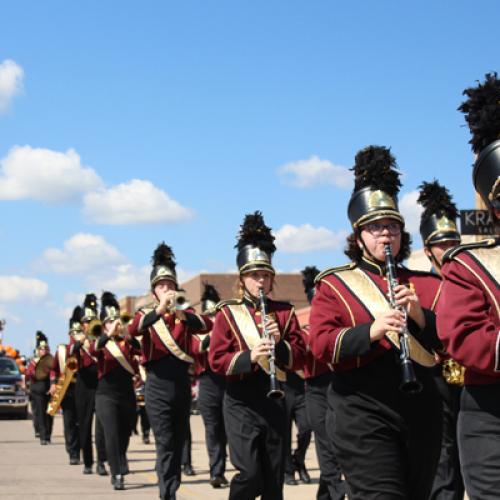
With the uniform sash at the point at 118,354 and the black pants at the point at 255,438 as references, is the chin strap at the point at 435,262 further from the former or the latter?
the uniform sash at the point at 118,354

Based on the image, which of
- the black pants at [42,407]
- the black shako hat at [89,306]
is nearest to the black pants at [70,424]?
the black shako hat at [89,306]

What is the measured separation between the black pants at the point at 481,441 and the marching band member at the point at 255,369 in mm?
3152

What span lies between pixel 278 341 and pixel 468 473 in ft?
12.2

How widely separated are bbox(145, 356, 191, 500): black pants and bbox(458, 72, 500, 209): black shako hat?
246 inches

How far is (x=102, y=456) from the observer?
50.3 feet

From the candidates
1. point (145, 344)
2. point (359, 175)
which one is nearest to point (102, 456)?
point (145, 344)

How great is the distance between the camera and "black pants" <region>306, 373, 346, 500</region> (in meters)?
10.0

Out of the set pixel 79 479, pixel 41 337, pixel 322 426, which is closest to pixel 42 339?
pixel 41 337

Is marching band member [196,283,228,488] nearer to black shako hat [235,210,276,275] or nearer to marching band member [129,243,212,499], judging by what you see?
marching band member [129,243,212,499]

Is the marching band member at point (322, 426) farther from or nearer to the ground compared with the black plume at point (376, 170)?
nearer to the ground

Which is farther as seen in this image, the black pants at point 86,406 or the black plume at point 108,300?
the black plume at point 108,300

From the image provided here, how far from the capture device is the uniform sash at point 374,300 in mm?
6141

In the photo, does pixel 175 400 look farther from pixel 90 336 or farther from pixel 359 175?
pixel 359 175

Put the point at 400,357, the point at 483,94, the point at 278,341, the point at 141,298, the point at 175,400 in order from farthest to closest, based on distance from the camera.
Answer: the point at 141,298
the point at 175,400
the point at 278,341
the point at 400,357
the point at 483,94
